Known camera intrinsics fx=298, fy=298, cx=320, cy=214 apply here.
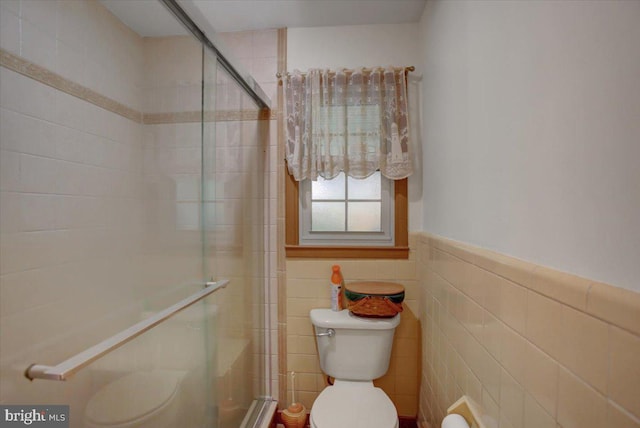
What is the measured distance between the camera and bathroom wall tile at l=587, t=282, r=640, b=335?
0.40 meters

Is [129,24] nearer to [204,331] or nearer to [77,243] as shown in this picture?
[77,243]

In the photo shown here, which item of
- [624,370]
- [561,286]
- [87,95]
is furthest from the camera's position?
[87,95]

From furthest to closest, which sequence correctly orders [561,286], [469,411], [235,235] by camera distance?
[235,235] < [469,411] < [561,286]

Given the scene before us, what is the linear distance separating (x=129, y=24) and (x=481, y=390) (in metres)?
1.44

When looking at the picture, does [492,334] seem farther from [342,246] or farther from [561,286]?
[342,246]

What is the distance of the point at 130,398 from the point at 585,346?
1.08m

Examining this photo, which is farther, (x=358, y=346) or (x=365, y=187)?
(x=365, y=187)

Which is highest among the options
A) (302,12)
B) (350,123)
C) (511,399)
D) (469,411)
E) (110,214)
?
(302,12)

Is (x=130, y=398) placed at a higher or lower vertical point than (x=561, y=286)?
lower

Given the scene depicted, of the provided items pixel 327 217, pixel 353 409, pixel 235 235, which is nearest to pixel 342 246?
pixel 327 217

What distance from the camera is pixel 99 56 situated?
0.79 metres

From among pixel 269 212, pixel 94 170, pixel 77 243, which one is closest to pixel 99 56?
pixel 94 170

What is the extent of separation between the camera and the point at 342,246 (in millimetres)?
1729

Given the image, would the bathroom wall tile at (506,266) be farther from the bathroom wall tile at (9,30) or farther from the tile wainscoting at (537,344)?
the bathroom wall tile at (9,30)
